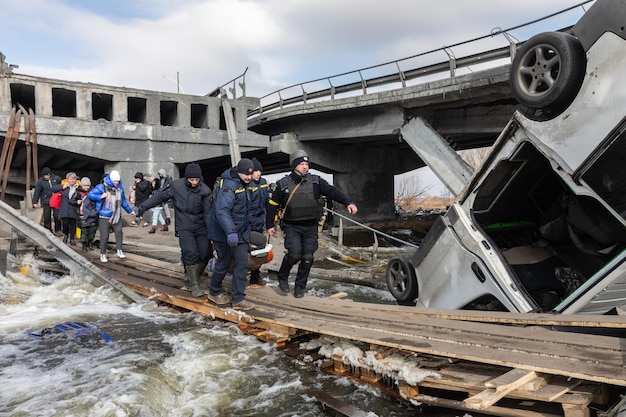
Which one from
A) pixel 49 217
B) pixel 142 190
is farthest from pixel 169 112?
pixel 49 217

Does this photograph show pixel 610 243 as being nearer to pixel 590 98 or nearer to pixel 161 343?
pixel 590 98

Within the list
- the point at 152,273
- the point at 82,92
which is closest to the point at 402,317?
the point at 152,273

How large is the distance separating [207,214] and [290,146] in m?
13.4

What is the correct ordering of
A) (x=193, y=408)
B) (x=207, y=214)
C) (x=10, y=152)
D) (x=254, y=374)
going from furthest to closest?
(x=10, y=152), (x=207, y=214), (x=254, y=374), (x=193, y=408)

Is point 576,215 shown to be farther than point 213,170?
No

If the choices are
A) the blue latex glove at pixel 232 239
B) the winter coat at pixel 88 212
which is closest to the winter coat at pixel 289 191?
the blue latex glove at pixel 232 239

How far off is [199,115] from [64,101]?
17.9 ft

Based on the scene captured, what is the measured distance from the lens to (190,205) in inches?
232

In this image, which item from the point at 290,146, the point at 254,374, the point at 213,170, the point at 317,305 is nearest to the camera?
the point at 254,374

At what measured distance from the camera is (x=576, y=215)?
4359mm

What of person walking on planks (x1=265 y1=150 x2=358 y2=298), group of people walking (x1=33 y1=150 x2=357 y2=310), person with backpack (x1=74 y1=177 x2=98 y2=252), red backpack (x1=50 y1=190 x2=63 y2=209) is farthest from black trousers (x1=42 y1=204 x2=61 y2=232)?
person walking on planks (x1=265 y1=150 x2=358 y2=298)

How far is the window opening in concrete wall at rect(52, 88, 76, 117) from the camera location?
16.6 meters

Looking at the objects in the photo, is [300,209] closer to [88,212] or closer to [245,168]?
[245,168]

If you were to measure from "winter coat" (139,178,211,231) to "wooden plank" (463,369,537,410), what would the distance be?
4.21 m
